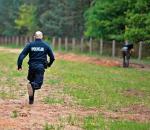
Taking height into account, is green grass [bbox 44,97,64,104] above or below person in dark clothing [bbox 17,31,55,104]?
below

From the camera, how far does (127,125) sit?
12.1m

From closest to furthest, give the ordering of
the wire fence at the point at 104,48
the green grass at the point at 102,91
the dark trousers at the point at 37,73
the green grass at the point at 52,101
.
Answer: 1. the dark trousers at the point at 37,73
2. the green grass at the point at 52,101
3. the green grass at the point at 102,91
4. the wire fence at the point at 104,48

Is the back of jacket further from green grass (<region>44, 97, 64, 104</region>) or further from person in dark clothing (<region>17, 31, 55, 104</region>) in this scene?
green grass (<region>44, 97, 64, 104</region>)

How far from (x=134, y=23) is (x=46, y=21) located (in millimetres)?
39478

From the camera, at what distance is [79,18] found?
79.6 metres

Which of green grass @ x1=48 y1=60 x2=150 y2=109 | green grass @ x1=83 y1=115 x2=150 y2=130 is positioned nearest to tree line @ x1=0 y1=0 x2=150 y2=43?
green grass @ x1=48 y1=60 x2=150 y2=109

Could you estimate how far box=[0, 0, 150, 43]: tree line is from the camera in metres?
44.9

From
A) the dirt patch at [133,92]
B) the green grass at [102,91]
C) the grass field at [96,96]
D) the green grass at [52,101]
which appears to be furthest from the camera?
the dirt patch at [133,92]

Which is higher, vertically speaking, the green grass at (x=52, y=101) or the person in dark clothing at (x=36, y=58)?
the person in dark clothing at (x=36, y=58)

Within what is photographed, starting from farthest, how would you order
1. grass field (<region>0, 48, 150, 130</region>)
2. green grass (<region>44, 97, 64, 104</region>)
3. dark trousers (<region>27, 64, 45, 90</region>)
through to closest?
green grass (<region>44, 97, 64, 104</region>), dark trousers (<region>27, 64, 45, 90</region>), grass field (<region>0, 48, 150, 130</region>)

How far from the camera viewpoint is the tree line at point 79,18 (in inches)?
1767

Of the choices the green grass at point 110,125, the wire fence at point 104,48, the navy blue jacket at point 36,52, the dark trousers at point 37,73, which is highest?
the navy blue jacket at point 36,52

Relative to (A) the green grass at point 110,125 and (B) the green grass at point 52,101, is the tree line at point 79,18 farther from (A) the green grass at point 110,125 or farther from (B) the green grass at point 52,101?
(A) the green grass at point 110,125

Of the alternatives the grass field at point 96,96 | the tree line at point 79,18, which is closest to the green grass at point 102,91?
the grass field at point 96,96
